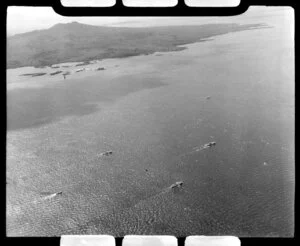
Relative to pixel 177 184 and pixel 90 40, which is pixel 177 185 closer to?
pixel 177 184

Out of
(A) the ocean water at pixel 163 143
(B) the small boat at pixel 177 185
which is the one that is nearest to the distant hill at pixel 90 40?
(A) the ocean water at pixel 163 143

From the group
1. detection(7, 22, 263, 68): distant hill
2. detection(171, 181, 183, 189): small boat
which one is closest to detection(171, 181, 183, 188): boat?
detection(171, 181, 183, 189): small boat

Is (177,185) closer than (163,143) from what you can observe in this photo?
Yes

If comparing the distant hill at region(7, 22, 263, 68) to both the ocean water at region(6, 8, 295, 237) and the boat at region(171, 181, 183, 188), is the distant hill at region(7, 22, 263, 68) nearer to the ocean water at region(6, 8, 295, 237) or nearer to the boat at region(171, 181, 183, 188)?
the ocean water at region(6, 8, 295, 237)

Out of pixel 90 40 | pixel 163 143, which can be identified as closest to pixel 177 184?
pixel 163 143

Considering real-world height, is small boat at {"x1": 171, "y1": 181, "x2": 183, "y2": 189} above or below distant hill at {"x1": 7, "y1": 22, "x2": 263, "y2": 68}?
below

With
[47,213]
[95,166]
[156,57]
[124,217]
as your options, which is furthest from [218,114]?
[47,213]
